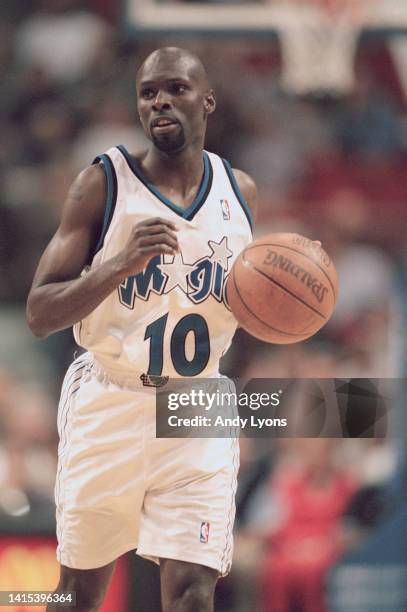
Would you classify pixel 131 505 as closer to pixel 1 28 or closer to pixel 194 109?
pixel 194 109

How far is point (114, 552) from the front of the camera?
305cm

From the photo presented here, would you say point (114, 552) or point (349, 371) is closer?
point (114, 552)

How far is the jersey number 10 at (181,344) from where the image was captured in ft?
9.81

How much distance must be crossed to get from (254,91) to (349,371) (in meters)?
1.72

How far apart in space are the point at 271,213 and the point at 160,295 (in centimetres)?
240

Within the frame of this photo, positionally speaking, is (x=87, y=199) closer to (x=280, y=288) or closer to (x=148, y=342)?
(x=148, y=342)

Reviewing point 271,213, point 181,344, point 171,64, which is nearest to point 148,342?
point 181,344

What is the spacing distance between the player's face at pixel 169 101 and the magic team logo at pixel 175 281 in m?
0.33

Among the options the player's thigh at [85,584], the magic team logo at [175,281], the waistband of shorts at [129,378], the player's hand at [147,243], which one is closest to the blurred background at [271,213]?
the player's thigh at [85,584]

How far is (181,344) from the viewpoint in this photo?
9.86ft

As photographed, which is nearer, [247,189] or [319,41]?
[247,189]

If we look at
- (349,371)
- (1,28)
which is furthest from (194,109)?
(1,28)

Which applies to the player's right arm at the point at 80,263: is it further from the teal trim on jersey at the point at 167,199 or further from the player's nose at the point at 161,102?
the player's nose at the point at 161,102

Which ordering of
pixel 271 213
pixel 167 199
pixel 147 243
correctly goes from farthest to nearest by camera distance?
pixel 271 213 → pixel 167 199 → pixel 147 243
